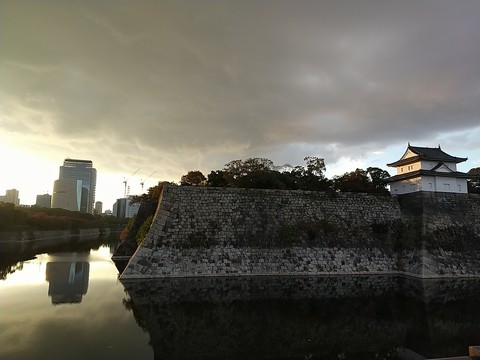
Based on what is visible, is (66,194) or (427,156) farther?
(66,194)

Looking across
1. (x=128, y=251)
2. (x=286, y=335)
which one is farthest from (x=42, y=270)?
(x=286, y=335)

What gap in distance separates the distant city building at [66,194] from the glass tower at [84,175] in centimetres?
891

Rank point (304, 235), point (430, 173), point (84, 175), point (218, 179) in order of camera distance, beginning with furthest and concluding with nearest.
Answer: point (84, 175) < point (218, 179) < point (430, 173) < point (304, 235)

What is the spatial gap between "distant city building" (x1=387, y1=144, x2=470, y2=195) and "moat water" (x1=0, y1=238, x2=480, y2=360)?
44.5 ft

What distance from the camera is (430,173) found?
2884 cm

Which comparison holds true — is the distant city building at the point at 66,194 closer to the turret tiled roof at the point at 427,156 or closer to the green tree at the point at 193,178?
the green tree at the point at 193,178

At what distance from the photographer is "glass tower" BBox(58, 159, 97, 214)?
5581 inches

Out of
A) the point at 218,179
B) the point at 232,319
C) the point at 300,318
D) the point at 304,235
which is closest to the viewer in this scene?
the point at 232,319

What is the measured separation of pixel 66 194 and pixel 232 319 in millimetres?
132529

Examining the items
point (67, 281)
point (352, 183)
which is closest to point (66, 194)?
point (352, 183)

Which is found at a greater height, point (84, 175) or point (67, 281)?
point (84, 175)

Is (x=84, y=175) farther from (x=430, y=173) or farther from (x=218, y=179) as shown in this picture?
(x=430, y=173)


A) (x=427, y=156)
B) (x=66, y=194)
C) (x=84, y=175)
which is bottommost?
(x=427, y=156)

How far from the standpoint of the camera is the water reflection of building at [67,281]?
1345cm
